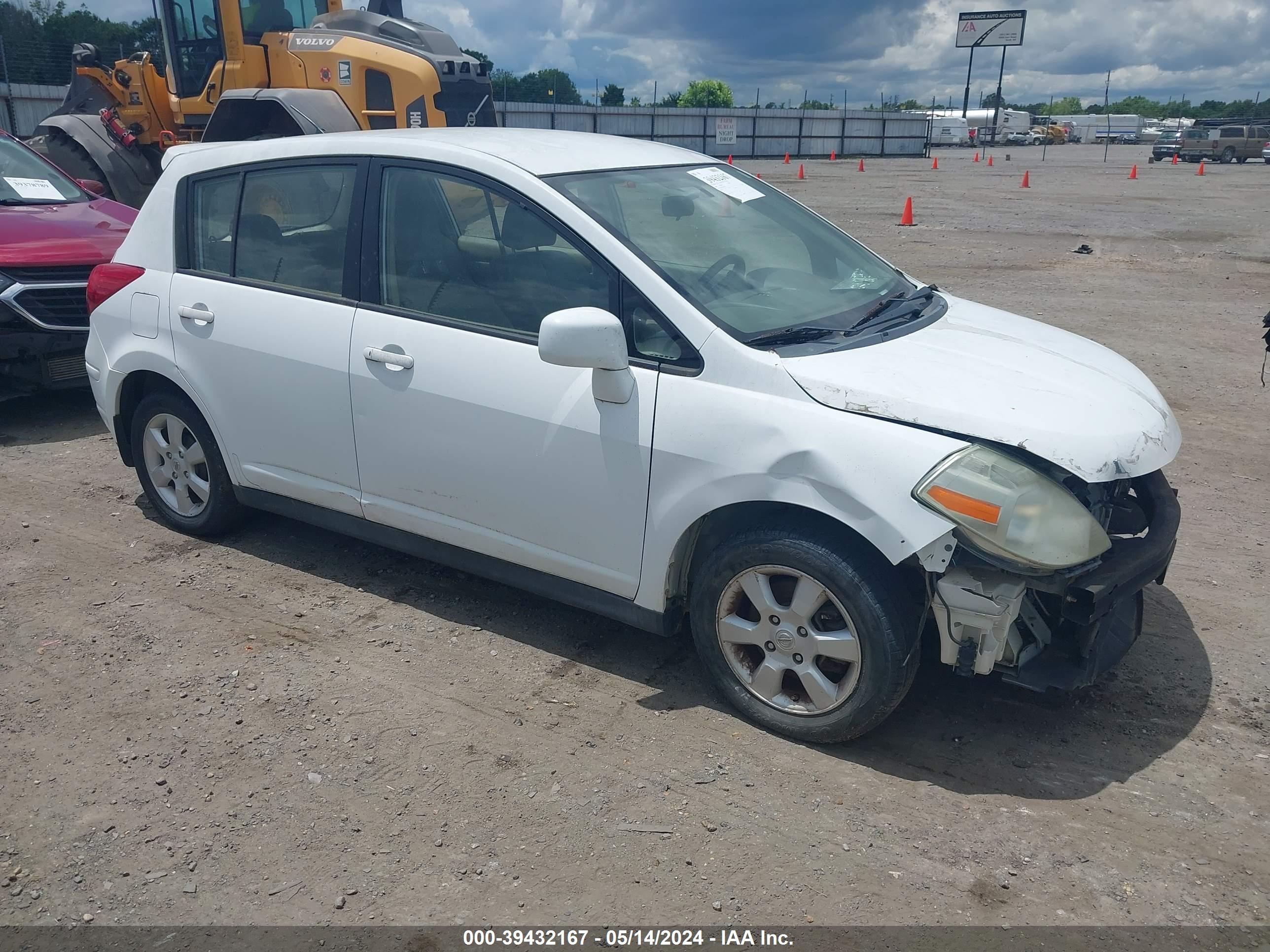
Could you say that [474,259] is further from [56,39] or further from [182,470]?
[56,39]

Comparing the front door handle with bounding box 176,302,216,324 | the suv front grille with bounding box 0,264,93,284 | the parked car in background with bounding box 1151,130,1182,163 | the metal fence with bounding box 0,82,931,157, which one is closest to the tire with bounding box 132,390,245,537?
the front door handle with bounding box 176,302,216,324

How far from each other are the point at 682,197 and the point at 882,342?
1.04 metres

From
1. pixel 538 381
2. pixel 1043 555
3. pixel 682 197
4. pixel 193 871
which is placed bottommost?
pixel 193 871

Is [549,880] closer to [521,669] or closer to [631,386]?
[521,669]

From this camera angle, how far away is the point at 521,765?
3295mm

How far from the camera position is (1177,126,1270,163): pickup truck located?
45094 mm

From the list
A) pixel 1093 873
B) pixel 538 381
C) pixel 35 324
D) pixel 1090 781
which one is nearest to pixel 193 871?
pixel 538 381

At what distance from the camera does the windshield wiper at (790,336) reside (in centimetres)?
337

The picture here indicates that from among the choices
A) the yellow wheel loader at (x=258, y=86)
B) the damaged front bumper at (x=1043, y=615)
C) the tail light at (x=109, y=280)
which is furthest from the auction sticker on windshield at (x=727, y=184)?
the yellow wheel loader at (x=258, y=86)

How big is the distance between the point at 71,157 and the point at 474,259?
1109cm

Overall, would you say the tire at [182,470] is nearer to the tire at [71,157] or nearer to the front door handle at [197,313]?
the front door handle at [197,313]

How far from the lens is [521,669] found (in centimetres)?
388

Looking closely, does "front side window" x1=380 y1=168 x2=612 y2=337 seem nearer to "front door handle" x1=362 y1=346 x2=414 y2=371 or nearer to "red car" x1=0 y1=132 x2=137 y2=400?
"front door handle" x1=362 y1=346 x2=414 y2=371

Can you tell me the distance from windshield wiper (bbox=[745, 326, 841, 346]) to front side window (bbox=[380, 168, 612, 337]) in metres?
0.54
